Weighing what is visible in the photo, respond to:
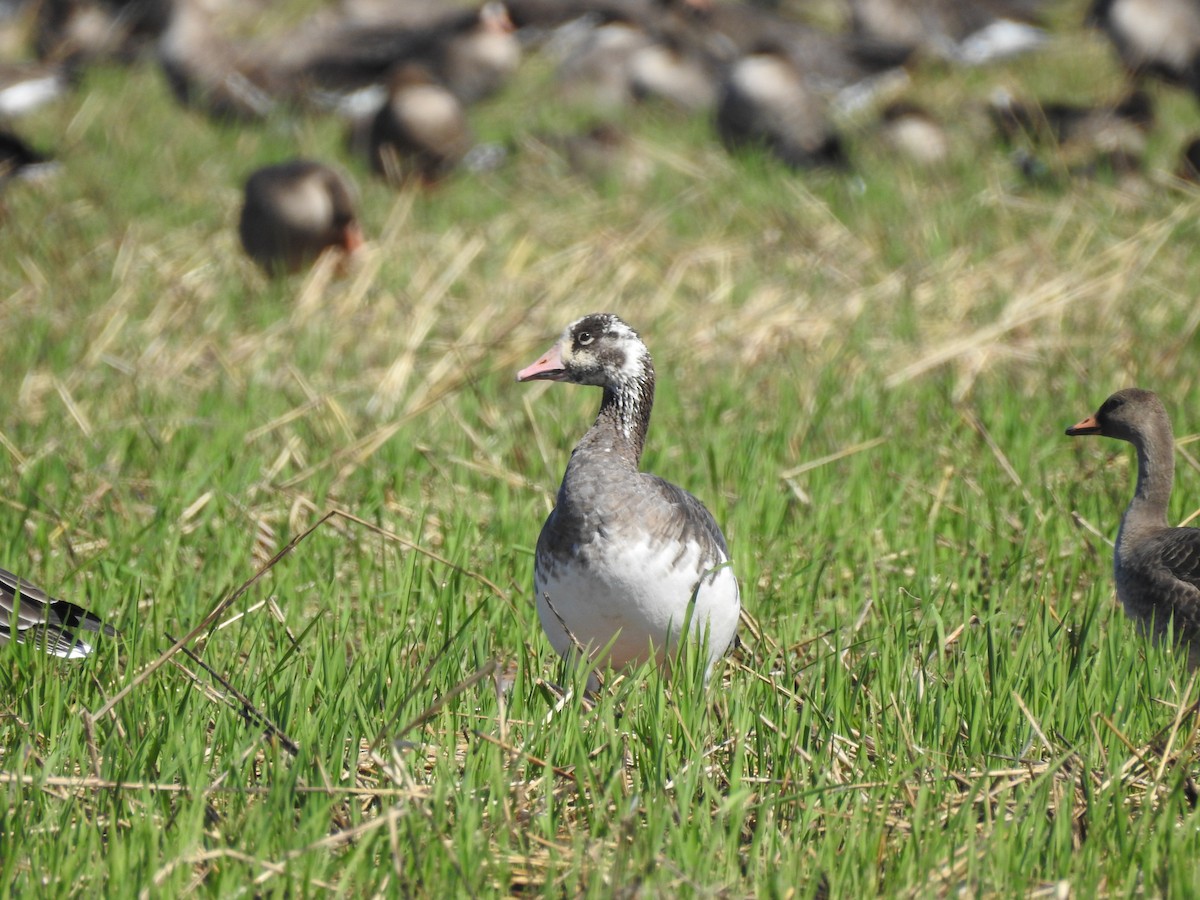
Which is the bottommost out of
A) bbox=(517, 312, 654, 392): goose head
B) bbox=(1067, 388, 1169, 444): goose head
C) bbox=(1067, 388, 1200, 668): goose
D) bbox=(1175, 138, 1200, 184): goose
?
bbox=(1175, 138, 1200, 184): goose

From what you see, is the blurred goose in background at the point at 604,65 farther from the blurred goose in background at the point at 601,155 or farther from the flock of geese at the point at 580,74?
the blurred goose in background at the point at 601,155

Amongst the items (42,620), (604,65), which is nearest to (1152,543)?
(42,620)

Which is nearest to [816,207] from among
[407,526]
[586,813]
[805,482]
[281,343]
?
[281,343]

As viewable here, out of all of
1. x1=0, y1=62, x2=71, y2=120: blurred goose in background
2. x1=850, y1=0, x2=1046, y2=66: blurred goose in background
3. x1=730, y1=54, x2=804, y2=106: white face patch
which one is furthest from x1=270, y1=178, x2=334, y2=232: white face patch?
x1=850, y1=0, x2=1046, y2=66: blurred goose in background

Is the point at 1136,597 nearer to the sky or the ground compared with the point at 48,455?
nearer to the sky

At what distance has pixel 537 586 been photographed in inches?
161

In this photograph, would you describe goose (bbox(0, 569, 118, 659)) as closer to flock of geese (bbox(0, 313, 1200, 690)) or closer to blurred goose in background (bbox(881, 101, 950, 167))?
flock of geese (bbox(0, 313, 1200, 690))

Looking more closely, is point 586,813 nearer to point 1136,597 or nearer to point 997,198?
point 1136,597

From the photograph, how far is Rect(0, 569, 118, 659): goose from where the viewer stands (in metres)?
4.04

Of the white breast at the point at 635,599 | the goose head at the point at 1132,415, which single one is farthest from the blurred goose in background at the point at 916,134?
the white breast at the point at 635,599

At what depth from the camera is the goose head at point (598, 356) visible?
4289 millimetres

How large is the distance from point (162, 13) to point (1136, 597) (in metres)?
16.4

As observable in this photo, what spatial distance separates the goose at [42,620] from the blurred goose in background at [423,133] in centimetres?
896

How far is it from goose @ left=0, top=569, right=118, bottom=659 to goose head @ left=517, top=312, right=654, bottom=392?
143cm
